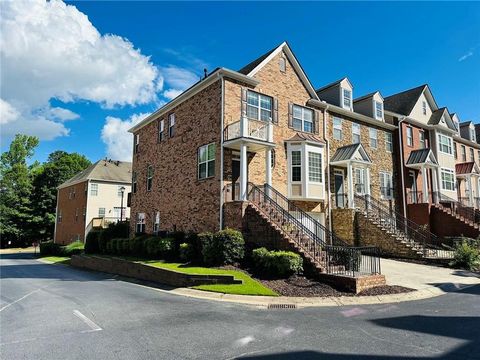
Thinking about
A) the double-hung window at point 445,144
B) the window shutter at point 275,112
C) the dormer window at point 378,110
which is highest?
the dormer window at point 378,110

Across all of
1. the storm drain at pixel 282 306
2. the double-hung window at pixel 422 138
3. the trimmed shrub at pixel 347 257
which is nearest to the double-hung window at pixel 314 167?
the trimmed shrub at pixel 347 257

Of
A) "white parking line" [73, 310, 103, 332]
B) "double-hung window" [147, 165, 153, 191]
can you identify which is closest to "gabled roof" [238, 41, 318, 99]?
"double-hung window" [147, 165, 153, 191]

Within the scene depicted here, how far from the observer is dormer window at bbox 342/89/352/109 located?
25734 mm

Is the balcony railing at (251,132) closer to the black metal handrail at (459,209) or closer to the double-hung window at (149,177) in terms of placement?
the double-hung window at (149,177)

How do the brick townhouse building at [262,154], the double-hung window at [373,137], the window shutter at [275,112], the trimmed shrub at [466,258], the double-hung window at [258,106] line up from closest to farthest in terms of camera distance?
the trimmed shrub at [466,258]
the brick townhouse building at [262,154]
the double-hung window at [258,106]
the window shutter at [275,112]
the double-hung window at [373,137]

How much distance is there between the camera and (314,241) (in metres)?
14.1

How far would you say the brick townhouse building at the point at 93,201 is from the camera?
39.4m

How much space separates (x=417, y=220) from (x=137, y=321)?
23.5m

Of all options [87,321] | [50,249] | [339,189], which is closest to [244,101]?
[339,189]

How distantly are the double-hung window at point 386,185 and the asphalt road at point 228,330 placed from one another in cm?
1553

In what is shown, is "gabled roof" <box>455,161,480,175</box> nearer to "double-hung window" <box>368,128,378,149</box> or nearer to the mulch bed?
"double-hung window" <box>368,128,378,149</box>

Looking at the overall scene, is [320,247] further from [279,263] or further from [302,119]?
[302,119]

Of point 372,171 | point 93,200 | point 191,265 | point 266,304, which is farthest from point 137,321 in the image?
point 93,200

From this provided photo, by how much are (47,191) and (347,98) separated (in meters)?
49.8
